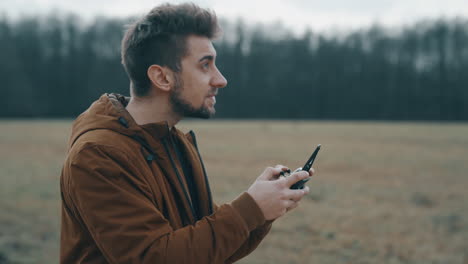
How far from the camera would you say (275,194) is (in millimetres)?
1632

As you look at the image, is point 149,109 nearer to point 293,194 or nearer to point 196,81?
point 196,81

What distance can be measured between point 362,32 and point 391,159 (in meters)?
59.2

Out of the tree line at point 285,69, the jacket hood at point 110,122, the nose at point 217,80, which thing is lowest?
the tree line at point 285,69

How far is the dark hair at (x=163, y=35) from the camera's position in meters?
1.76

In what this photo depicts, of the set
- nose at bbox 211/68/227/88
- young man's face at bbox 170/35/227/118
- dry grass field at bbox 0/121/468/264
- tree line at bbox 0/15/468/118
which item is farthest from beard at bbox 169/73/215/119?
tree line at bbox 0/15/468/118

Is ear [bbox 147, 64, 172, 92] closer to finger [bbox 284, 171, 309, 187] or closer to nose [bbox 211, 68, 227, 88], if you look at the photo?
nose [bbox 211, 68, 227, 88]

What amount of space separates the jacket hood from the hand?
0.49 m

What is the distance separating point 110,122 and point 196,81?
42 cm

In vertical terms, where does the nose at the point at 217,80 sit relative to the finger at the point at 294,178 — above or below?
above

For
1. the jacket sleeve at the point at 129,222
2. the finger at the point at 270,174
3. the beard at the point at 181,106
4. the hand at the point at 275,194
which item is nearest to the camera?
the jacket sleeve at the point at 129,222

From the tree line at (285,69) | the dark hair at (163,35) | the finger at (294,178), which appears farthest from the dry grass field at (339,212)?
the tree line at (285,69)

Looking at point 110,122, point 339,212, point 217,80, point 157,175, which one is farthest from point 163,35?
point 339,212

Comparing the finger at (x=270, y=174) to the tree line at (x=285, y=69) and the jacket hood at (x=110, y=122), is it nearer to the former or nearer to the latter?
the jacket hood at (x=110, y=122)

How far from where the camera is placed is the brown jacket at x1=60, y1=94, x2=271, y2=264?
4.85 ft
